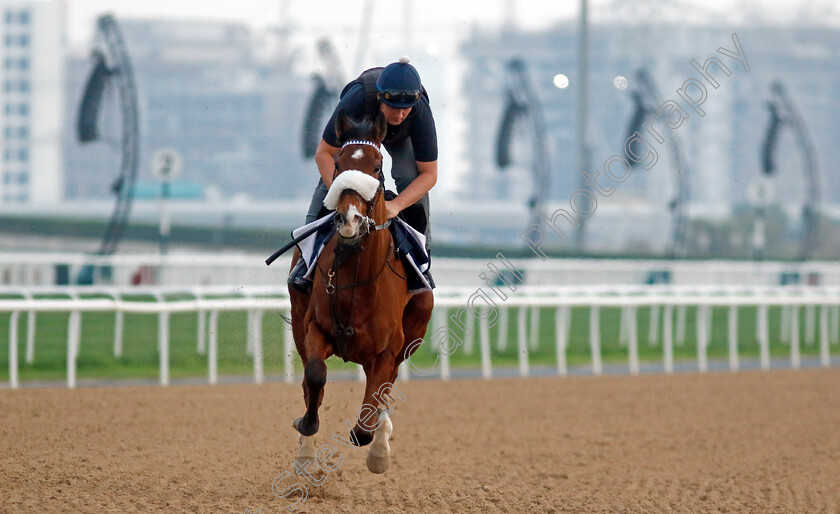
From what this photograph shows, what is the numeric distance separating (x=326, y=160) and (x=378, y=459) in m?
1.38

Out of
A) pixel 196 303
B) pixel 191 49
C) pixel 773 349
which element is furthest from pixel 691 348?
pixel 191 49

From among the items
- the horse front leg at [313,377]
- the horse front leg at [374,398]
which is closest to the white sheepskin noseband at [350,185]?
the horse front leg at [313,377]

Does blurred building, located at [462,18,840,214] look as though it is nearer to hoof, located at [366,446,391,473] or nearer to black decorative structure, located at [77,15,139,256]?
black decorative structure, located at [77,15,139,256]

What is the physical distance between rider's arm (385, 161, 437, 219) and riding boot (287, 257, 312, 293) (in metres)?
0.47

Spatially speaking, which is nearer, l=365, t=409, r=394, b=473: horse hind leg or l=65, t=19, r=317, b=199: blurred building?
l=365, t=409, r=394, b=473: horse hind leg

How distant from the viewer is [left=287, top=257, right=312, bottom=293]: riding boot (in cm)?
488

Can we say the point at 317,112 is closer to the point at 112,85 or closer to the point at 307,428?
the point at 307,428

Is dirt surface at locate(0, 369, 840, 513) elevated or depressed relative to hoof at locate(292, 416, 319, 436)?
depressed

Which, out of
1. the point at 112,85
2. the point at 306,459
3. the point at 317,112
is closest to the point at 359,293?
the point at 306,459

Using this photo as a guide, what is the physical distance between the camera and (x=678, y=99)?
1318 inches

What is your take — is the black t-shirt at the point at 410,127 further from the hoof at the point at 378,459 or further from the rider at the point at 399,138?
the hoof at the point at 378,459

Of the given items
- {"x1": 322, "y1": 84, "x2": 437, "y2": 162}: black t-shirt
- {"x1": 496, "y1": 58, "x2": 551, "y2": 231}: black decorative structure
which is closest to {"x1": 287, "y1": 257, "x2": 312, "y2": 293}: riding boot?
{"x1": 322, "y1": 84, "x2": 437, "y2": 162}: black t-shirt

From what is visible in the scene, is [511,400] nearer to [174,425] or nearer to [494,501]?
[174,425]

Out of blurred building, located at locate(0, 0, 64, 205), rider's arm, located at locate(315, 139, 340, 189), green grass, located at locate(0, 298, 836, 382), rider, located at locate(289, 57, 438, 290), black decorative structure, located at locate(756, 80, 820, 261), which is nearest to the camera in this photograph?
rider, located at locate(289, 57, 438, 290)
